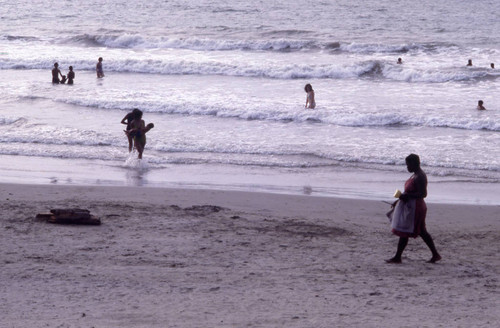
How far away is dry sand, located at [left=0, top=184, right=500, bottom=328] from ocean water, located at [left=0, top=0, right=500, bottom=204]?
1.98m

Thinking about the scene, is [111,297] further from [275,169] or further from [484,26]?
[484,26]

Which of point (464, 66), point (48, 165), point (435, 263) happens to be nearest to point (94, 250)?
point (435, 263)

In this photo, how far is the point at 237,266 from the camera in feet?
25.6

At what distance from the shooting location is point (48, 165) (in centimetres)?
1391

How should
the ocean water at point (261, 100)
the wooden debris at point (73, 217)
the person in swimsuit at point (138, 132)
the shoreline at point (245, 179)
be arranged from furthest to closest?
the person in swimsuit at point (138, 132), the ocean water at point (261, 100), the shoreline at point (245, 179), the wooden debris at point (73, 217)

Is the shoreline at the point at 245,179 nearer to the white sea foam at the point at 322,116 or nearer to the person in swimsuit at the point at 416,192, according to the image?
the person in swimsuit at the point at 416,192

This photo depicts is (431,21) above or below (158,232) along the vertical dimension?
above

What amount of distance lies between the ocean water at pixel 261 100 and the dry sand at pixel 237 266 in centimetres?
198

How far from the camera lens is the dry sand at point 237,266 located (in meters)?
6.41

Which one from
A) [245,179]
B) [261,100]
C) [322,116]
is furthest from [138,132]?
[261,100]

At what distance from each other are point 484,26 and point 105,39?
70.4 ft

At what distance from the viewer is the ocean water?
45.0ft

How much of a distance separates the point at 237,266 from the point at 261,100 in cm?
1510

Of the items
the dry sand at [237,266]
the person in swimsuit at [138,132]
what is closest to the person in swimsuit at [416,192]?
the dry sand at [237,266]
